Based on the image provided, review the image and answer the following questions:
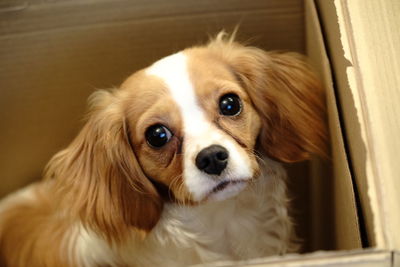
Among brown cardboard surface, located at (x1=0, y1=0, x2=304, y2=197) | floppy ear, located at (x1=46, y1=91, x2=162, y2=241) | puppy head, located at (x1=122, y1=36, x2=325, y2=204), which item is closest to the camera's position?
puppy head, located at (x1=122, y1=36, x2=325, y2=204)

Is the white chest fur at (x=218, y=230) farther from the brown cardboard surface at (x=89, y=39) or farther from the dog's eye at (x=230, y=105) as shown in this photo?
the brown cardboard surface at (x=89, y=39)

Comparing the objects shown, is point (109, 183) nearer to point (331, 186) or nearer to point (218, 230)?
point (218, 230)

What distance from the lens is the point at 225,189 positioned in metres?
0.84

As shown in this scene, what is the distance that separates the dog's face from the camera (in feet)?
2.66

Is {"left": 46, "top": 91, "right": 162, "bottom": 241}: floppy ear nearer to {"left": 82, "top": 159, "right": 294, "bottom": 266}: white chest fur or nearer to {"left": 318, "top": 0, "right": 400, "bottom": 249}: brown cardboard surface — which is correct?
{"left": 82, "top": 159, "right": 294, "bottom": 266}: white chest fur

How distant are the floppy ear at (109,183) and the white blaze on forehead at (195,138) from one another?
0.14 m

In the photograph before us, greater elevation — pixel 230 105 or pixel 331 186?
pixel 230 105

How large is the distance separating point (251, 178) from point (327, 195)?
31 centimetres

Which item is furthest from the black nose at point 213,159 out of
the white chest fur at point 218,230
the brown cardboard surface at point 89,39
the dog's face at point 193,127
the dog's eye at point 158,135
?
the brown cardboard surface at point 89,39

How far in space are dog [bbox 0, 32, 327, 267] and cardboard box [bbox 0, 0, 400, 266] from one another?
101mm

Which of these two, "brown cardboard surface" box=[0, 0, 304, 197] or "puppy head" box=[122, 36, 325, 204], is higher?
"brown cardboard surface" box=[0, 0, 304, 197]

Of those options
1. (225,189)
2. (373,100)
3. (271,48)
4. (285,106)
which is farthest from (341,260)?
(271,48)

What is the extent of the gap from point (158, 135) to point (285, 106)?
27 centimetres

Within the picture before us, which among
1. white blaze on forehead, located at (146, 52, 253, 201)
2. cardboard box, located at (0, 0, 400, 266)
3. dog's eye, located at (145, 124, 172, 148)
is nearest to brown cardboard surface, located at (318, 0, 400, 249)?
cardboard box, located at (0, 0, 400, 266)
